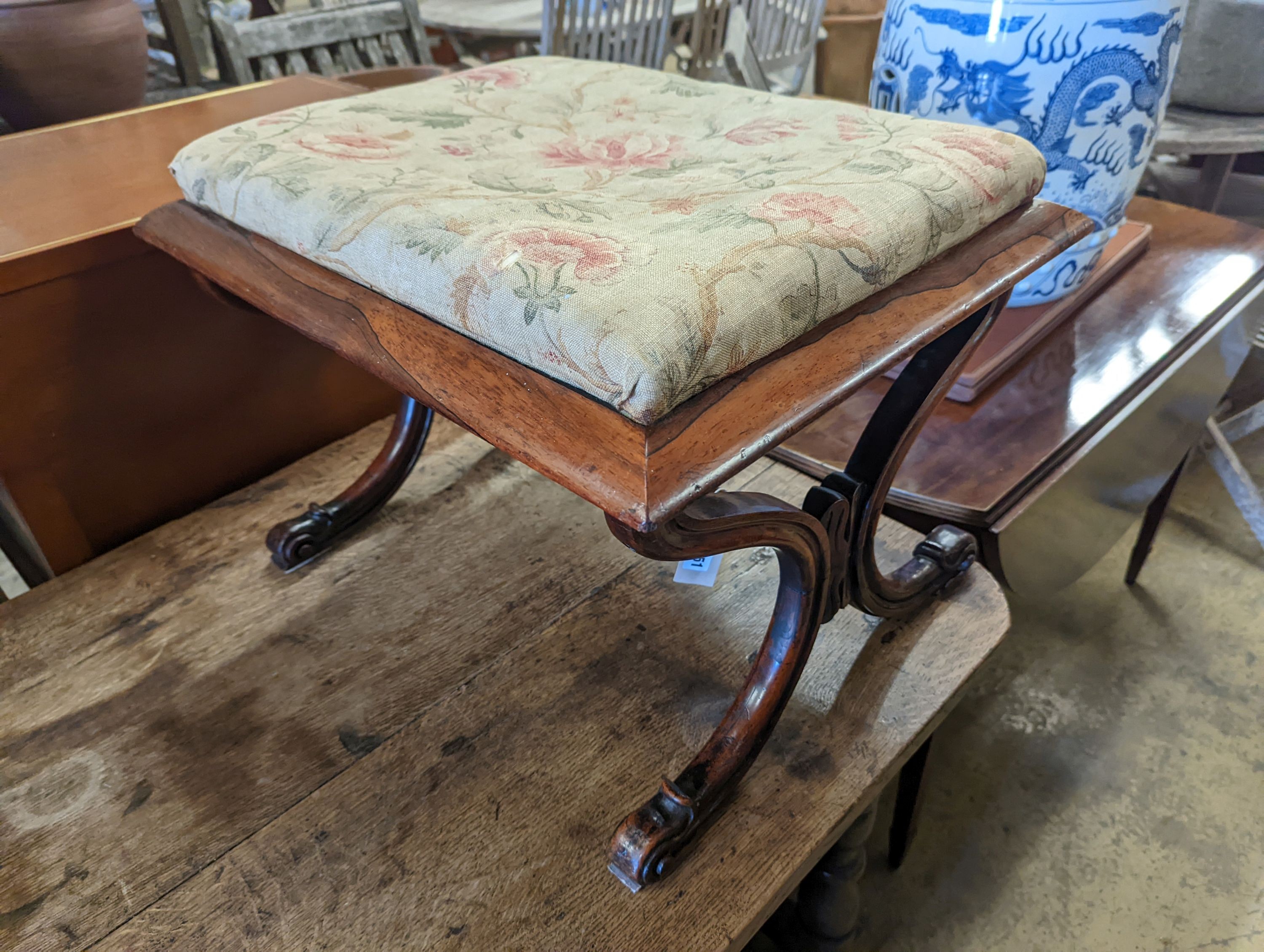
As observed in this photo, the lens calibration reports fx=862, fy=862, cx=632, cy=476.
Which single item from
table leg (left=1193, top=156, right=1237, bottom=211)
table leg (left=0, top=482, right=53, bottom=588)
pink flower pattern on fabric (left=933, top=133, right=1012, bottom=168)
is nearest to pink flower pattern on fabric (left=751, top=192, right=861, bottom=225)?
pink flower pattern on fabric (left=933, top=133, right=1012, bottom=168)

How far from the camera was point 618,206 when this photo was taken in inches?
18.8

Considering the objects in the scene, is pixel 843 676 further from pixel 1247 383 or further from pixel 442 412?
pixel 1247 383

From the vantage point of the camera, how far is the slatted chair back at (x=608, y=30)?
68.7 inches

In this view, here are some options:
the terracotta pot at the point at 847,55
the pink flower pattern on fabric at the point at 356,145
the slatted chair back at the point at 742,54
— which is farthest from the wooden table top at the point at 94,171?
the terracotta pot at the point at 847,55

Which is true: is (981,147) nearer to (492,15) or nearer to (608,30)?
(608,30)

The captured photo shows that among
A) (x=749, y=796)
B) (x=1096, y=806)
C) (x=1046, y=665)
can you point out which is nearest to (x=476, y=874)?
(x=749, y=796)

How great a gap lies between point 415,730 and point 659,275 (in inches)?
16.7

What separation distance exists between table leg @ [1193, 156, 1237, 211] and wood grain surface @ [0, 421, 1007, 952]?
1395 mm

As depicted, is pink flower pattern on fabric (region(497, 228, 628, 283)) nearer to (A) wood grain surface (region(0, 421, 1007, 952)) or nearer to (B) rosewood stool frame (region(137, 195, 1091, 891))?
(B) rosewood stool frame (region(137, 195, 1091, 891))

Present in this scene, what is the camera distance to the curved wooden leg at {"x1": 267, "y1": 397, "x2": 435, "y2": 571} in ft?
2.57

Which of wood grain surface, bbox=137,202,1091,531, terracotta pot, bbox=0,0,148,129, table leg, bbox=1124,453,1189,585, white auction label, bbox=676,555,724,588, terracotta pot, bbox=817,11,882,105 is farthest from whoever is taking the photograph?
terracotta pot, bbox=817,11,882,105

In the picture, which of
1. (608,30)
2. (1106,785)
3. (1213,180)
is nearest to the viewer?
(1106,785)

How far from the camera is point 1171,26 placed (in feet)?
2.40

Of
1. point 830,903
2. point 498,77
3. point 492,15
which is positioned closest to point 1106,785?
point 830,903
